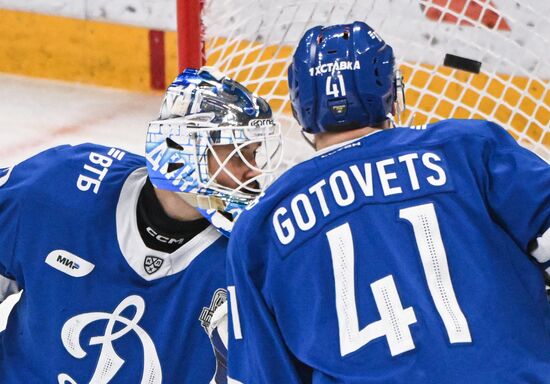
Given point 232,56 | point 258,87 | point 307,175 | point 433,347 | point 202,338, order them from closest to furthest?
point 433,347, point 307,175, point 202,338, point 232,56, point 258,87

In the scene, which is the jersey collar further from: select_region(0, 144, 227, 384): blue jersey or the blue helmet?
the blue helmet

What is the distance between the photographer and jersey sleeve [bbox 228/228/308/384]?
1.38m

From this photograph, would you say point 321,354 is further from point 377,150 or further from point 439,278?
point 377,150

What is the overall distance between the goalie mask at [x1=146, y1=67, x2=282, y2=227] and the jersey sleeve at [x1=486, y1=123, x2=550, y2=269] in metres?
0.47

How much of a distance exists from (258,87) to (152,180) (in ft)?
4.35

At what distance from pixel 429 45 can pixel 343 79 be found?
155 centimetres

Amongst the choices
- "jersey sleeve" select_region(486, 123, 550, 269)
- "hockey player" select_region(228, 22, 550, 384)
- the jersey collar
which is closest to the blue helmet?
"hockey player" select_region(228, 22, 550, 384)

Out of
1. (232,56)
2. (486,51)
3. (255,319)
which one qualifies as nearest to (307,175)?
(255,319)

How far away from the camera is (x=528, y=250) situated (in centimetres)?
136

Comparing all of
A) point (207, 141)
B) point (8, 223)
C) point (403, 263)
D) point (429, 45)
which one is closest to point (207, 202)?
point (207, 141)

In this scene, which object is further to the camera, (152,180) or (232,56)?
(232,56)

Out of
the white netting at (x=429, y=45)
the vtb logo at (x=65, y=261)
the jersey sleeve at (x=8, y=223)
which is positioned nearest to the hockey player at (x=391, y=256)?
the vtb logo at (x=65, y=261)

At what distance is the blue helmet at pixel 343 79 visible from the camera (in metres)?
1.41

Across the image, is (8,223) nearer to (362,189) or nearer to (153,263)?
(153,263)
